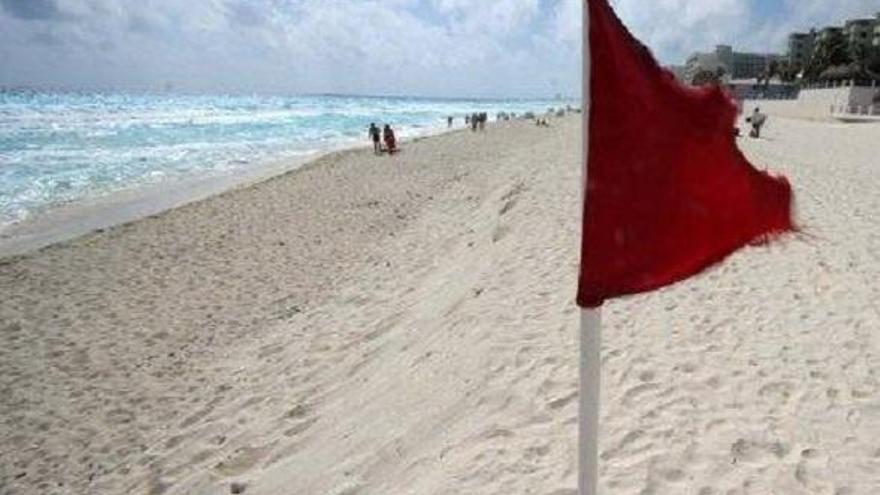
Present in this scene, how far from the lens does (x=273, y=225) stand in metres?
15.9

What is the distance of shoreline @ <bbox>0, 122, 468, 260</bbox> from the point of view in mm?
15406

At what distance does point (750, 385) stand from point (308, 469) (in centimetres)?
312

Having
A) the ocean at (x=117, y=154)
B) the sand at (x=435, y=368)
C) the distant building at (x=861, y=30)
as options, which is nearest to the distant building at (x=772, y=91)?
the distant building at (x=861, y=30)

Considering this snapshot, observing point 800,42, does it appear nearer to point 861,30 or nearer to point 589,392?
point 861,30

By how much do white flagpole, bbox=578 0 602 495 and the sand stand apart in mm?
741

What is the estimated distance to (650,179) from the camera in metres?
2.30

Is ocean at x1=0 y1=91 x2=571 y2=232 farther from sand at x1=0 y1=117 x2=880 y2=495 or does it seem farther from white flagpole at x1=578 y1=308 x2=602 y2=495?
white flagpole at x1=578 y1=308 x2=602 y2=495

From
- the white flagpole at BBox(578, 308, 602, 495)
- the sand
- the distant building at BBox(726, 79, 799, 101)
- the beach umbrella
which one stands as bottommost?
the distant building at BBox(726, 79, 799, 101)

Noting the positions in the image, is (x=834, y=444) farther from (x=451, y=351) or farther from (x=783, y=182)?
(x=451, y=351)

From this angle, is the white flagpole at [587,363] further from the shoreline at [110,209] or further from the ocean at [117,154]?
the ocean at [117,154]

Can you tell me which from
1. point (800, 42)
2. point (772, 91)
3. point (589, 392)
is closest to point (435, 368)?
point (589, 392)

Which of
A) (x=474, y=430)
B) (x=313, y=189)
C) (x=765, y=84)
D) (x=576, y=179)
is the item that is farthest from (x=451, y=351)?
(x=765, y=84)

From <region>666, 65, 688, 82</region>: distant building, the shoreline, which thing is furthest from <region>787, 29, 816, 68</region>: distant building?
<region>666, 65, 688, 82</region>: distant building

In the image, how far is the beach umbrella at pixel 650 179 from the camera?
225 cm
